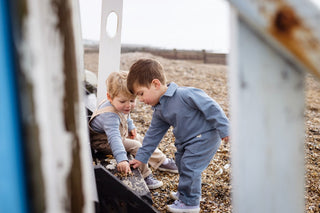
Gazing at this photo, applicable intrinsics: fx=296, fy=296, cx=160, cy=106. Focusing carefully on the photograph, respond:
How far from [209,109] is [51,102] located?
1.73 m

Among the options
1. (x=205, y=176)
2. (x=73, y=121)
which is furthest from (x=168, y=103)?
(x=73, y=121)

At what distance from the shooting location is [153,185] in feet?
8.66

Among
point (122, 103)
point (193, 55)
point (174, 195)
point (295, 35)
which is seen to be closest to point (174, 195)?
point (174, 195)

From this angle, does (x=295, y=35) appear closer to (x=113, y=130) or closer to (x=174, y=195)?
(x=113, y=130)

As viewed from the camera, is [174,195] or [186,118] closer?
[186,118]

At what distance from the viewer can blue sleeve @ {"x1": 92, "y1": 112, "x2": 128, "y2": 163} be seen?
2.25m

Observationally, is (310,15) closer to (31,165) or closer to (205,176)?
(31,165)

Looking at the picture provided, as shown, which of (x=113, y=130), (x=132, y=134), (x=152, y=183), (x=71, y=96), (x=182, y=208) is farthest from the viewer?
(x=132, y=134)

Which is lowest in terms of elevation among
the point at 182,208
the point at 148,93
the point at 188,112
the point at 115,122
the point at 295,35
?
the point at 182,208

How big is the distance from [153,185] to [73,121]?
2.07 meters

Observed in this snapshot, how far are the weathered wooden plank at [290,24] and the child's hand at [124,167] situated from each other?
1749 mm

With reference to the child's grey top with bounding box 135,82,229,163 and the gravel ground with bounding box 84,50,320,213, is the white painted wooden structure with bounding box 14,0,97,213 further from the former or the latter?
the gravel ground with bounding box 84,50,320,213

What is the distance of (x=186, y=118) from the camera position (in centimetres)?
232

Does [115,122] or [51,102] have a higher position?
[51,102]
